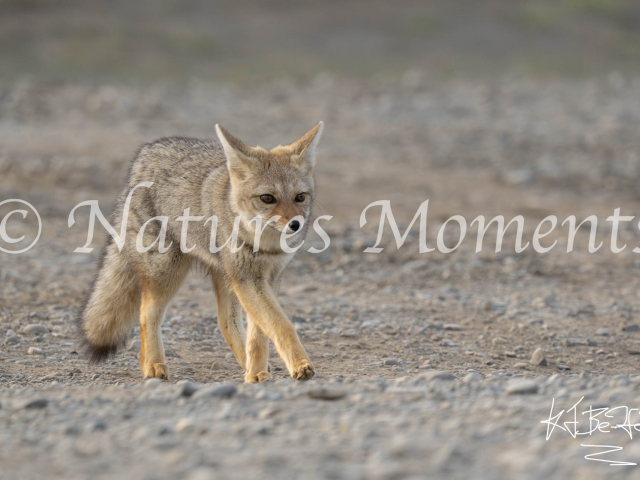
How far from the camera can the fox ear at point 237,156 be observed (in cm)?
510

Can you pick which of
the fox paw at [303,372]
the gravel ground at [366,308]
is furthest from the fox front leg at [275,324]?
the gravel ground at [366,308]

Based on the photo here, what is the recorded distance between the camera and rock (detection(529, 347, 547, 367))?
551cm

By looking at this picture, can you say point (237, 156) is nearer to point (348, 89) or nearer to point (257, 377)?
point (257, 377)

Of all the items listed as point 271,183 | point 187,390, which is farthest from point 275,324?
point 187,390

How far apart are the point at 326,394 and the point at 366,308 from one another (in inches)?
114

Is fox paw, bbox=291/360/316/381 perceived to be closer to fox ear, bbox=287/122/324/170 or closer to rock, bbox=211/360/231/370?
rock, bbox=211/360/231/370

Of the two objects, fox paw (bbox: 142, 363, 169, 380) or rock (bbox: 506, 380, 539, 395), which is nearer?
rock (bbox: 506, 380, 539, 395)

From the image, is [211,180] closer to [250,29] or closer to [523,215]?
[523,215]

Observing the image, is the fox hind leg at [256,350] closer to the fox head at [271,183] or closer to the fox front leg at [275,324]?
the fox front leg at [275,324]

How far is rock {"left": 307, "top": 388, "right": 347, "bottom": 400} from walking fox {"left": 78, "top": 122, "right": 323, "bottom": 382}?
0.84 metres

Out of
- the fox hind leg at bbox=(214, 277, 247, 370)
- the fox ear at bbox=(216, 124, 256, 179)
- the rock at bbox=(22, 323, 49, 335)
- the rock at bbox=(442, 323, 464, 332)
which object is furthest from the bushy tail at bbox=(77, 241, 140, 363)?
the rock at bbox=(442, 323, 464, 332)

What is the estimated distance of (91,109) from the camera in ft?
47.9

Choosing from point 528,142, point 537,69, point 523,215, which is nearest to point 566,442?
point 523,215

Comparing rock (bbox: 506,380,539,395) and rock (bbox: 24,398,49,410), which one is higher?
rock (bbox: 506,380,539,395)
